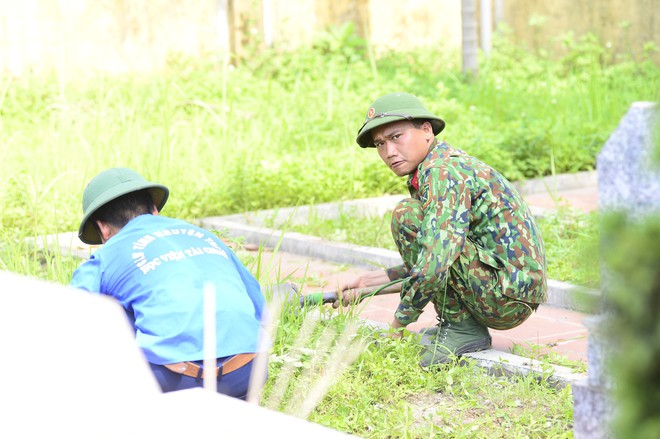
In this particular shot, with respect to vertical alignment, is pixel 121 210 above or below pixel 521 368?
above

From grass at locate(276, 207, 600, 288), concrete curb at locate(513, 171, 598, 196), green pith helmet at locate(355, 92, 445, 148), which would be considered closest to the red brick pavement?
grass at locate(276, 207, 600, 288)

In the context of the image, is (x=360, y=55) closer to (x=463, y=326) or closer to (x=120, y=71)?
Answer: (x=120, y=71)

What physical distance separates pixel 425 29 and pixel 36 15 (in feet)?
19.8

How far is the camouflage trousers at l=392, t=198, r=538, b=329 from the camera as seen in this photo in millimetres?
4137

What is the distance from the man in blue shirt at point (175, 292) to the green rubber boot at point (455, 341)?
0.86m

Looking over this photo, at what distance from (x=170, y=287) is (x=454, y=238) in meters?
1.16

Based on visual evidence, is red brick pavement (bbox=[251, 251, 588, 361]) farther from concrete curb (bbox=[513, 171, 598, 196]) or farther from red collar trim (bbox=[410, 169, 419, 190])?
concrete curb (bbox=[513, 171, 598, 196])

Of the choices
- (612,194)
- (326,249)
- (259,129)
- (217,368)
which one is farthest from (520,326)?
(259,129)

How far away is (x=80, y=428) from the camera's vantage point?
2420 mm

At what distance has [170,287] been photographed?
3.55 meters

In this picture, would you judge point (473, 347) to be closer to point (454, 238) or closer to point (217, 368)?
point (454, 238)

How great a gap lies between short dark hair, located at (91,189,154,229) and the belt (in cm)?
66

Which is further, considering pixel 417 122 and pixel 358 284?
pixel 358 284

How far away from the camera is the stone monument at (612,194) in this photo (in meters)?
2.07
